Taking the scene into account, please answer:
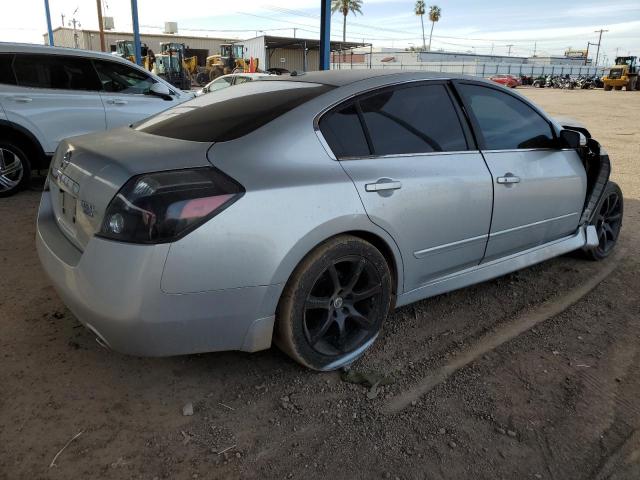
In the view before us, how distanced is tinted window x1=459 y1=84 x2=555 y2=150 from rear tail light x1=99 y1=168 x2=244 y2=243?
1.86 m

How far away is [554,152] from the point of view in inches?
147

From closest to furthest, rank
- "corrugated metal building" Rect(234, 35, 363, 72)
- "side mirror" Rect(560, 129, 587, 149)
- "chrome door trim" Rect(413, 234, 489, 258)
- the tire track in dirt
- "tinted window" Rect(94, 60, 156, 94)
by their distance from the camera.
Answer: the tire track in dirt, "chrome door trim" Rect(413, 234, 489, 258), "side mirror" Rect(560, 129, 587, 149), "tinted window" Rect(94, 60, 156, 94), "corrugated metal building" Rect(234, 35, 363, 72)

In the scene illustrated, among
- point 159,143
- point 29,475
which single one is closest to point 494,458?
point 29,475

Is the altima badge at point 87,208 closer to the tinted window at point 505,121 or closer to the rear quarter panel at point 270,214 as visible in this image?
the rear quarter panel at point 270,214

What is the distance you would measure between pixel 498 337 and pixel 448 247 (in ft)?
2.26

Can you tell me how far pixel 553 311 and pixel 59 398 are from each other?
10.1 feet

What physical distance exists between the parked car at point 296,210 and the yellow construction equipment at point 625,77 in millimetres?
47302

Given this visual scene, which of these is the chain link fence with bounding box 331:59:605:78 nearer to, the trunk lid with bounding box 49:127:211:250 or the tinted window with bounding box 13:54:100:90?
the tinted window with bounding box 13:54:100:90

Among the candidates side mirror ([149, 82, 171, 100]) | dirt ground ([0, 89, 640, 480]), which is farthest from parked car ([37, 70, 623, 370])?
side mirror ([149, 82, 171, 100])

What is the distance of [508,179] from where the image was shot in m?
3.28

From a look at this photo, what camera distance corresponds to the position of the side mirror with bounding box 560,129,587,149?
3.74m

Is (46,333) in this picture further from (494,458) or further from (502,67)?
(502,67)

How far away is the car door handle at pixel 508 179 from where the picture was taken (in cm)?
323

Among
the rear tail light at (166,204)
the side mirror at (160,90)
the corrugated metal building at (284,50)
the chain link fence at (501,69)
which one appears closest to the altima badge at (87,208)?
the rear tail light at (166,204)
